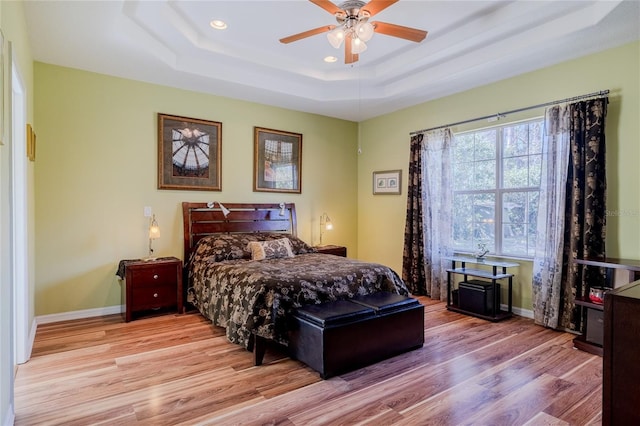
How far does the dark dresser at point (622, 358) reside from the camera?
138 cm

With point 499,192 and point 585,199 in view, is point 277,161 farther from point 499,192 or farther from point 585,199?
point 585,199

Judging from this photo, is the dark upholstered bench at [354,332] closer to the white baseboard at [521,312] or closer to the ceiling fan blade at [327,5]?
the white baseboard at [521,312]

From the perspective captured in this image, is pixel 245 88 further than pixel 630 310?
Yes

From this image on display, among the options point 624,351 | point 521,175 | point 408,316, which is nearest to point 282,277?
point 408,316

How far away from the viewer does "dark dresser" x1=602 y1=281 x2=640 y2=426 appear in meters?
1.38

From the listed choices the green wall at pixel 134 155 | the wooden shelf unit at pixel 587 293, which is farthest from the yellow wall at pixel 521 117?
the wooden shelf unit at pixel 587 293

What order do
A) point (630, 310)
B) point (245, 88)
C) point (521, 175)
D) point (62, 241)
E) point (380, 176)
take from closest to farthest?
point (630, 310), point (62, 241), point (521, 175), point (245, 88), point (380, 176)

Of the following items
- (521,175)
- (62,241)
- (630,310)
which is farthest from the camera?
(521,175)

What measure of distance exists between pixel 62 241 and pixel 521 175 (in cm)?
516

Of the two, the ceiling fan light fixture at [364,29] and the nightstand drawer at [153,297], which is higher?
the ceiling fan light fixture at [364,29]

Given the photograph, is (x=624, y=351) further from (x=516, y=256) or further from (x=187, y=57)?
(x=187, y=57)

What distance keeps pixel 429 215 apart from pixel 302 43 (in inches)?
108

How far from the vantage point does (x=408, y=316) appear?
3117 millimetres

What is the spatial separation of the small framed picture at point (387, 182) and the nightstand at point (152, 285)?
Answer: 10.6 feet
